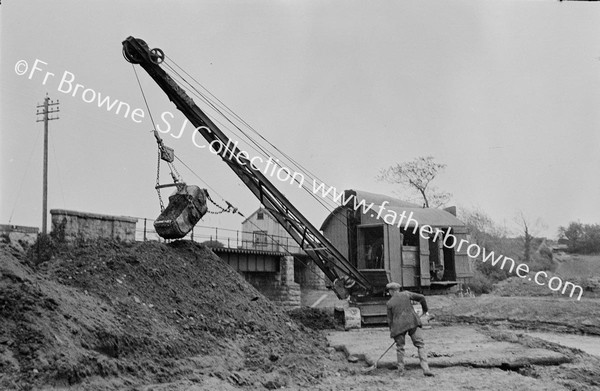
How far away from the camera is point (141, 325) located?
8695 millimetres

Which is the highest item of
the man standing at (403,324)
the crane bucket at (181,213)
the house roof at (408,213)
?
the house roof at (408,213)

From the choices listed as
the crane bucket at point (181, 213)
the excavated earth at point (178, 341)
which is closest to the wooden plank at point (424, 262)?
the excavated earth at point (178, 341)

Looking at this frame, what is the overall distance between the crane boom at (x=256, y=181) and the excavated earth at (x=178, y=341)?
251 cm

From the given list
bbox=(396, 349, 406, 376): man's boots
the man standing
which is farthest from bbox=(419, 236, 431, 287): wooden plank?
bbox=(396, 349, 406, 376): man's boots

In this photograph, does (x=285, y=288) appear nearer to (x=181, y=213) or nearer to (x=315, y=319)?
(x=315, y=319)

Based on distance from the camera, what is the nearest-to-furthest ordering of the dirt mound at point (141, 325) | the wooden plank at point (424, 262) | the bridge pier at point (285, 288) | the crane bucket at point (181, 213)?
the dirt mound at point (141, 325) → the crane bucket at point (181, 213) → the wooden plank at point (424, 262) → the bridge pier at point (285, 288)

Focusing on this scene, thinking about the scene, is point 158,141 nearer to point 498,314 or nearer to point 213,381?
point 213,381

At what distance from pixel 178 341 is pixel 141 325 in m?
0.65

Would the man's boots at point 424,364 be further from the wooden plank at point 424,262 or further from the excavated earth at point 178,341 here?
the wooden plank at point 424,262

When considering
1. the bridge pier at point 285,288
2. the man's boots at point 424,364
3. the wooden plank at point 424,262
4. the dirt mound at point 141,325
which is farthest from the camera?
the bridge pier at point 285,288

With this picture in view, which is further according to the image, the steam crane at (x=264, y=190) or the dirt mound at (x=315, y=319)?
the dirt mound at (x=315, y=319)

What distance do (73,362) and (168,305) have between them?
3623 mm

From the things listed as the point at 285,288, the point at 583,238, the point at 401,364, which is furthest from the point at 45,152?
the point at 583,238

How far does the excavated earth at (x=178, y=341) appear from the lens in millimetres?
6734
